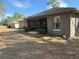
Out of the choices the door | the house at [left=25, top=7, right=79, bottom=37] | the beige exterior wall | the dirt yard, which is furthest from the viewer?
the door

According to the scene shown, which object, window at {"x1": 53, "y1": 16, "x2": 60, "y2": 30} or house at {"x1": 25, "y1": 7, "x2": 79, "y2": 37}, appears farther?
window at {"x1": 53, "y1": 16, "x2": 60, "y2": 30}

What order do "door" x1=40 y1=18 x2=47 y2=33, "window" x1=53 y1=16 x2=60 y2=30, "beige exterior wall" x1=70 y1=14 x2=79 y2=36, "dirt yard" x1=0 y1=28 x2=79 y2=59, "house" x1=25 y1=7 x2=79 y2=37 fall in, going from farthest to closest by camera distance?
"door" x1=40 y1=18 x2=47 y2=33 → "window" x1=53 y1=16 x2=60 y2=30 → "beige exterior wall" x1=70 y1=14 x2=79 y2=36 → "house" x1=25 y1=7 x2=79 y2=37 → "dirt yard" x1=0 y1=28 x2=79 y2=59

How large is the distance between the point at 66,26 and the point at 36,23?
988 centimetres

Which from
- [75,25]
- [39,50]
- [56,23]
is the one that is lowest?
[39,50]

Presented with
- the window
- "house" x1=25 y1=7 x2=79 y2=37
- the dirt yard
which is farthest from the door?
the dirt yard

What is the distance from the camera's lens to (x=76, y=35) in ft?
49.2

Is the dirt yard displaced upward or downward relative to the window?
downward

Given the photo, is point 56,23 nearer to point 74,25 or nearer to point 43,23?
point 74,25

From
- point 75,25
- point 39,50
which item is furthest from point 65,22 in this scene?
point 39,50

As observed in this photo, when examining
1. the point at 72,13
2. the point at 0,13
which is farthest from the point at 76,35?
the point at 0,13

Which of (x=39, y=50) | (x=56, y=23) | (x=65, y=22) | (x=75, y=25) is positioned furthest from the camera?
(x=56, y=23)

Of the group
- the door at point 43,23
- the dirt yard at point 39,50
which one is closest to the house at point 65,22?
the door at point 43,23

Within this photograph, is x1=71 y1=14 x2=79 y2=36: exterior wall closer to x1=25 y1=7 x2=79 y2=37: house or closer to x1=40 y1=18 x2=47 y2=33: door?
x1=25 y1=7 x2=79 y2=37: house

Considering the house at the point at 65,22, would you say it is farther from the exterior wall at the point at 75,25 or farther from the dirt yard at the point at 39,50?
the dirt yard at the point at 39,50
